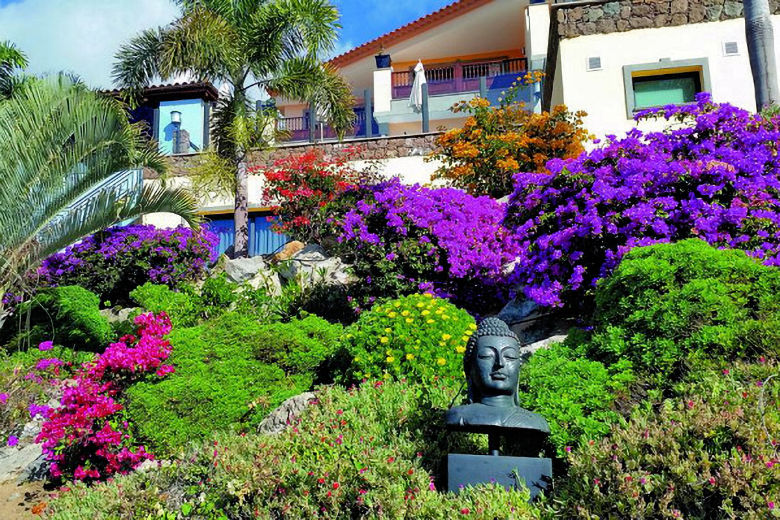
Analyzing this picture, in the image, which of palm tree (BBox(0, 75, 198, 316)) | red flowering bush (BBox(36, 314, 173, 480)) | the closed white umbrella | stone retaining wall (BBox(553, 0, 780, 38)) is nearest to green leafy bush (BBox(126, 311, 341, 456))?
red flowering bush (BBox(36, 314, 173, 480))

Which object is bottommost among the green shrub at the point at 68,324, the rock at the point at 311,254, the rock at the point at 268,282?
the green shrub at the point at 68,324

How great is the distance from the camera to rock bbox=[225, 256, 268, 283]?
39.7ft

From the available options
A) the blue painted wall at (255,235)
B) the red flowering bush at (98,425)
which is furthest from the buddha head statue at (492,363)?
the blue painted wall at (255,235)

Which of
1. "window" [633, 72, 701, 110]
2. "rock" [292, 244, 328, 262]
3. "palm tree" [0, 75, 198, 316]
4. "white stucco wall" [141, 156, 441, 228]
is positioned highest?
"window" [633, 72, 701, 110]

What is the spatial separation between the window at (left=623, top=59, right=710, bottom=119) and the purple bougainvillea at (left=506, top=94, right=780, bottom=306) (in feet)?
15.7

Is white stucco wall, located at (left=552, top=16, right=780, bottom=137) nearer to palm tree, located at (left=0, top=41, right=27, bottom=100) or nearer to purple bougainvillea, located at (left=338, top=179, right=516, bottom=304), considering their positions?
purple bougainvillea, located at (left=338, top=179, right=516, bottom=304)

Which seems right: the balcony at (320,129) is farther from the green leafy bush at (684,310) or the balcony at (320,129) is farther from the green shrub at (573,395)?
the green shrub at (573,395)

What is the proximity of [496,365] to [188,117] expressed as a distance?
17868mm

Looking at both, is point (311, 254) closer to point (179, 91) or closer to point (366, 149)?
point (366, 149)

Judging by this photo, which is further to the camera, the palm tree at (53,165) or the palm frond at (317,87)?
the palm frond at (317,87)

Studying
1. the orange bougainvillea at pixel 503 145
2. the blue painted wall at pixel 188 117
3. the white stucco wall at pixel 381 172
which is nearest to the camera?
the orange bougainvillea at pixel 503 145

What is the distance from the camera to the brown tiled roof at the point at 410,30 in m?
20.9

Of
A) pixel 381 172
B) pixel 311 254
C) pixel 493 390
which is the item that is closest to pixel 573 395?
pixel 493 390

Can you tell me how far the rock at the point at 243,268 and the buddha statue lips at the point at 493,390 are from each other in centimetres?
773
